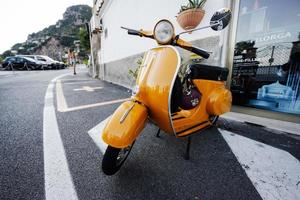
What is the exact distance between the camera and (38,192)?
0.97 metres

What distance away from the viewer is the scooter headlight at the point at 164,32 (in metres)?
1.23

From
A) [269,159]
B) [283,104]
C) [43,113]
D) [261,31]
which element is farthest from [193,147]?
[43,113]

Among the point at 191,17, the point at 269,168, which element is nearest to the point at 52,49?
the point at 191,17

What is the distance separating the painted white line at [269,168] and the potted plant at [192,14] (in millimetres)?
1843

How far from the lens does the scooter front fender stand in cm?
97

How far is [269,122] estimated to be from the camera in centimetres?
206

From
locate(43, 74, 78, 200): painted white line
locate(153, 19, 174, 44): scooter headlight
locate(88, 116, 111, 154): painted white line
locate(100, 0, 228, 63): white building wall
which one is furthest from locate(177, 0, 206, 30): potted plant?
locate(43, 74, 78, 200): painted white line

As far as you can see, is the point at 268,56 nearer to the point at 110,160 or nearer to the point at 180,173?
the point at 180,173

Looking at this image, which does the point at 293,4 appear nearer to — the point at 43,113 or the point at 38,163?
the point at 38,163

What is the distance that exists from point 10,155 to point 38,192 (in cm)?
64

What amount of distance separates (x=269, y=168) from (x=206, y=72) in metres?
1.00

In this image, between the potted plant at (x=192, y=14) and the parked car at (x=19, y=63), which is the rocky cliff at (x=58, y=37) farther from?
the potted plant at (x=192, y=14)

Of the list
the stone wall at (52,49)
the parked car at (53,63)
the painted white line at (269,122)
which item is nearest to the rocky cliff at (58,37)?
the stone wall at (52,49)

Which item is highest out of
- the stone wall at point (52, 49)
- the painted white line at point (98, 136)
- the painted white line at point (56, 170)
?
the stone wall at point (52, 49)
